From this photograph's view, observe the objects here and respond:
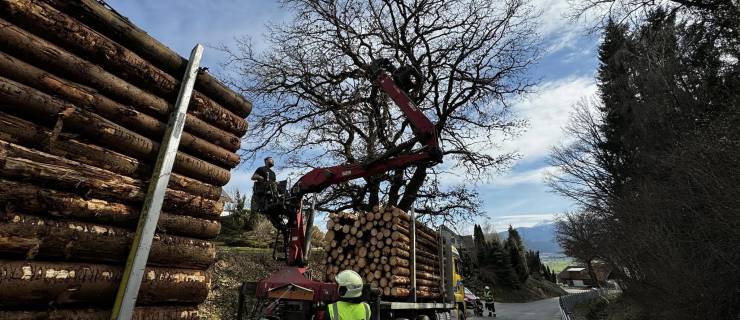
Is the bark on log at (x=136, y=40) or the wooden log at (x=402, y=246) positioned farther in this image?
the wooden log at (x=402, y=246)

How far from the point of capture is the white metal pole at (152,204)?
2.33 m

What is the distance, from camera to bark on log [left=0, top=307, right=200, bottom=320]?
1.97 metres

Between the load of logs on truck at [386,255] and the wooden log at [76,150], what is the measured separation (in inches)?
200

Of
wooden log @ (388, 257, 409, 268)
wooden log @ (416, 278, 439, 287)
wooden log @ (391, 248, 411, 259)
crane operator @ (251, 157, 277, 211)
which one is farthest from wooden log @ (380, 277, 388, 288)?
crane operator @ (251, 157, 277, 211)

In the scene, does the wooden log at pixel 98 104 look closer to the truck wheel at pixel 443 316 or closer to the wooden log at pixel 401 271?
the wooden log at pixel 401 271

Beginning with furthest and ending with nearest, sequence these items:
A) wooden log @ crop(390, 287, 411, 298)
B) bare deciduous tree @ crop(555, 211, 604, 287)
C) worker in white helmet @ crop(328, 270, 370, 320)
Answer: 1. bare deciduous tree @ crop(555, 211, 604, 287)
2. wooden log @ crop(390, 287, 411, 298)
3. worker in white helmet @ crop(328, 270, 370, 320)

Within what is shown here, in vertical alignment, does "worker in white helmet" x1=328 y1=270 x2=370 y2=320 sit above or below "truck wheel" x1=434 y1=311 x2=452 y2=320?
above

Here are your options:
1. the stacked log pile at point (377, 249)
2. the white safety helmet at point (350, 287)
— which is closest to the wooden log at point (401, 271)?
the stacked log pile at point (377, 249)

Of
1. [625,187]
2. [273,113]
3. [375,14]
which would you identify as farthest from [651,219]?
[273,113]

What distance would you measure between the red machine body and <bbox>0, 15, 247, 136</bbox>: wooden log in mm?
3894

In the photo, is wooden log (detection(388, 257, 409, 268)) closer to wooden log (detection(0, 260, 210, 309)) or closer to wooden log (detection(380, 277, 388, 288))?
wooden log (detection(380, 277, 388, 288))

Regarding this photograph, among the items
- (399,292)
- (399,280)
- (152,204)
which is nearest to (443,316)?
(399,292)

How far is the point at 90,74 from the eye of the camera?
241 cm

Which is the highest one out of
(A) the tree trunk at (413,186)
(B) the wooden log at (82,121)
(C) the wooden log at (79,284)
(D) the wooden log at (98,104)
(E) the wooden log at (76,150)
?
(A) the tree trunk at (413,186)
